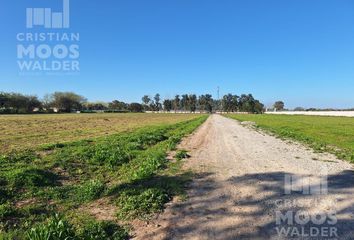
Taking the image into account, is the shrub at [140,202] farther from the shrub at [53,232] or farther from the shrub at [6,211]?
the shrub at [6,211]

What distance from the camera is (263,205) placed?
678cm

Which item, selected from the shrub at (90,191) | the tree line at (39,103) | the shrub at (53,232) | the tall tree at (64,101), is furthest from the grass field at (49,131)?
the tall tree at (64,101)

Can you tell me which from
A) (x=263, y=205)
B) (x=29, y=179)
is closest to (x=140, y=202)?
(x=263, y=205)

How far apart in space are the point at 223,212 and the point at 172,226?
48.2 inches

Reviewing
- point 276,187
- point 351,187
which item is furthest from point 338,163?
point 276,187

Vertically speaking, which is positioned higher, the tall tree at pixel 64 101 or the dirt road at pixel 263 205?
the tall tree at pixel 64 101

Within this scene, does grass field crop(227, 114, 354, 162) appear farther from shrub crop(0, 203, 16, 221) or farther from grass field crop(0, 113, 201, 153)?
grass field crop(0, 113, 201, 153)

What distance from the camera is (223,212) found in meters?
6.41

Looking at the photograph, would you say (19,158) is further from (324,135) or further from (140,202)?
(324,135)

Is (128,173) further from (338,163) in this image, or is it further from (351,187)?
(338,163)

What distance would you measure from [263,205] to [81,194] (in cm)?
445

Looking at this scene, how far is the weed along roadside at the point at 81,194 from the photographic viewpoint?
5.72 m

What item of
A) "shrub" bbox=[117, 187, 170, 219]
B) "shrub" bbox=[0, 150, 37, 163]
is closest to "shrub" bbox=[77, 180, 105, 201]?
"shrub" bbox=[117, 187, 170, 219]

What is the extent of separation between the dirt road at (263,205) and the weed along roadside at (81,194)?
721mm
